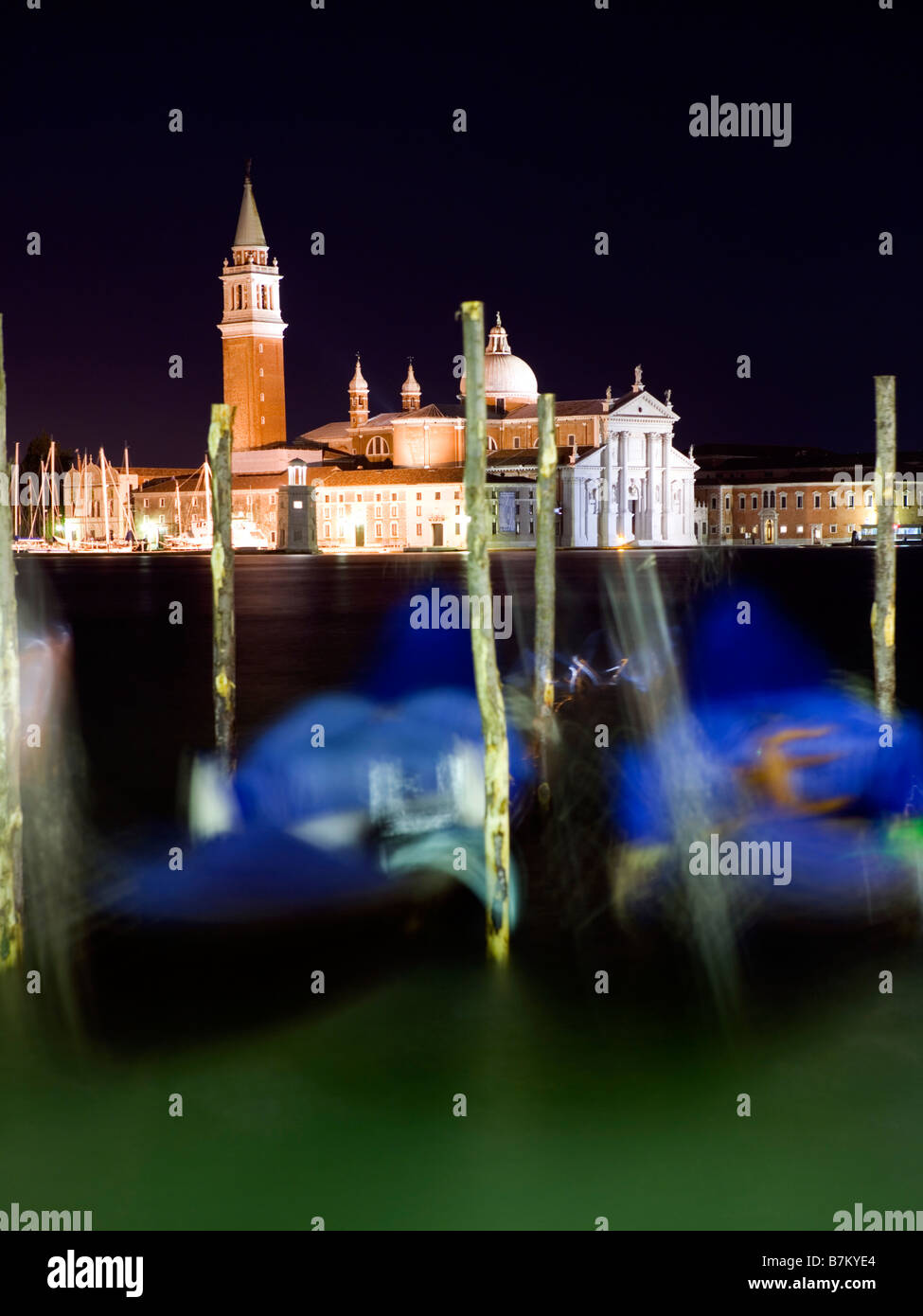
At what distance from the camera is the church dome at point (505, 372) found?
104m

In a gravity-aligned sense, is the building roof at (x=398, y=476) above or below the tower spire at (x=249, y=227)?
below

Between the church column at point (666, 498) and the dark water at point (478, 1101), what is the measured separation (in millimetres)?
92966

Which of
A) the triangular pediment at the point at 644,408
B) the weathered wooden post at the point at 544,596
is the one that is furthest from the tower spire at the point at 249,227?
the weathered wooden post at the point at 544,596

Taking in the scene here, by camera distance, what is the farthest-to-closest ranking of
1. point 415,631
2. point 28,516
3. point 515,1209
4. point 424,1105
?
point 28,516
point 415,631
point 424,1105
point 515,1209

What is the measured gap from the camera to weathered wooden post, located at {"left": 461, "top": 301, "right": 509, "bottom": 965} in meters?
11.2

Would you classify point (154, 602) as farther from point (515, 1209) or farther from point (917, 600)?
point (515, 1209)

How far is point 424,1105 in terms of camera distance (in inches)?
355

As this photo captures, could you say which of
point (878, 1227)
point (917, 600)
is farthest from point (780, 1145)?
point (917, 600)

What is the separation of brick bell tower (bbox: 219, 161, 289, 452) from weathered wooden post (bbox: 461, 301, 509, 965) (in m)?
93.4

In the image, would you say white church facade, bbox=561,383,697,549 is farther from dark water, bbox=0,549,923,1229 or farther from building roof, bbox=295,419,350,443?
dark water, bbox=0,549,923,1229

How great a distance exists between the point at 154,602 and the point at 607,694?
30305 mm

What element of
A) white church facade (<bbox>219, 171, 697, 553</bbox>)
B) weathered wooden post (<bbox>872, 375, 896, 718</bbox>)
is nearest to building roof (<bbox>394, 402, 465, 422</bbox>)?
white church facade (<bbox>219, 171, 697, 553</bbox>)

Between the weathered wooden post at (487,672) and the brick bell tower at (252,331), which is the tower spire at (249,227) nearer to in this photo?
the brick bell tower at (252,331)

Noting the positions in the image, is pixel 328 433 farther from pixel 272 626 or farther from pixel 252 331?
pixel 272 626
